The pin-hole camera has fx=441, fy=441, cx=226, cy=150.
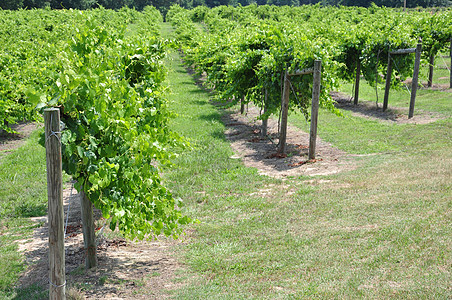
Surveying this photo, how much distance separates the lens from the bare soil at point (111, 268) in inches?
204

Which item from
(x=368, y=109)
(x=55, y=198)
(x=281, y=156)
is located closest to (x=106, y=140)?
(x=55, y=198)

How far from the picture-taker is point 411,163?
9164 mm

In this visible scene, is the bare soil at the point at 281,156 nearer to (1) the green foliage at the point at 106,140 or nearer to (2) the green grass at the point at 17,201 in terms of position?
(1) the green foliage at the point at 106,140

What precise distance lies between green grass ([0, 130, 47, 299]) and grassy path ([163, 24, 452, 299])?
2334 mm

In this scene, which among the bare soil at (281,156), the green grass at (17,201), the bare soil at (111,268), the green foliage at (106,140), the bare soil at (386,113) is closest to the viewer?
the green foliage at (106,140)

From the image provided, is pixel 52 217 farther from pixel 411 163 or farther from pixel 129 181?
pixel 411 163

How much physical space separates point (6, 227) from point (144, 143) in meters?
4.53

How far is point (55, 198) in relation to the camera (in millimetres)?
4078

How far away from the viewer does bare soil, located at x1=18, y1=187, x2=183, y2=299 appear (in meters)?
5.19

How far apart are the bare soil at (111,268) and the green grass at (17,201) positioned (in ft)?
0.59

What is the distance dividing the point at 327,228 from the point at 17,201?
6.34 meters

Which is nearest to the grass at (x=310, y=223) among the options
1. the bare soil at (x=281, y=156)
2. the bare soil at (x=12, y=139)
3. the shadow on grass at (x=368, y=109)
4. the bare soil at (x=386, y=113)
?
the bare soil at (x=281, y=156)

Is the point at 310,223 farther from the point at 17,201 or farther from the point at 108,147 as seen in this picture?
the point at 17,201

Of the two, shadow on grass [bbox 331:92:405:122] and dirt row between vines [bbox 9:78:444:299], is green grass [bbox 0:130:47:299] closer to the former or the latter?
dirt row between vines [bbox 9:78:444:299]
